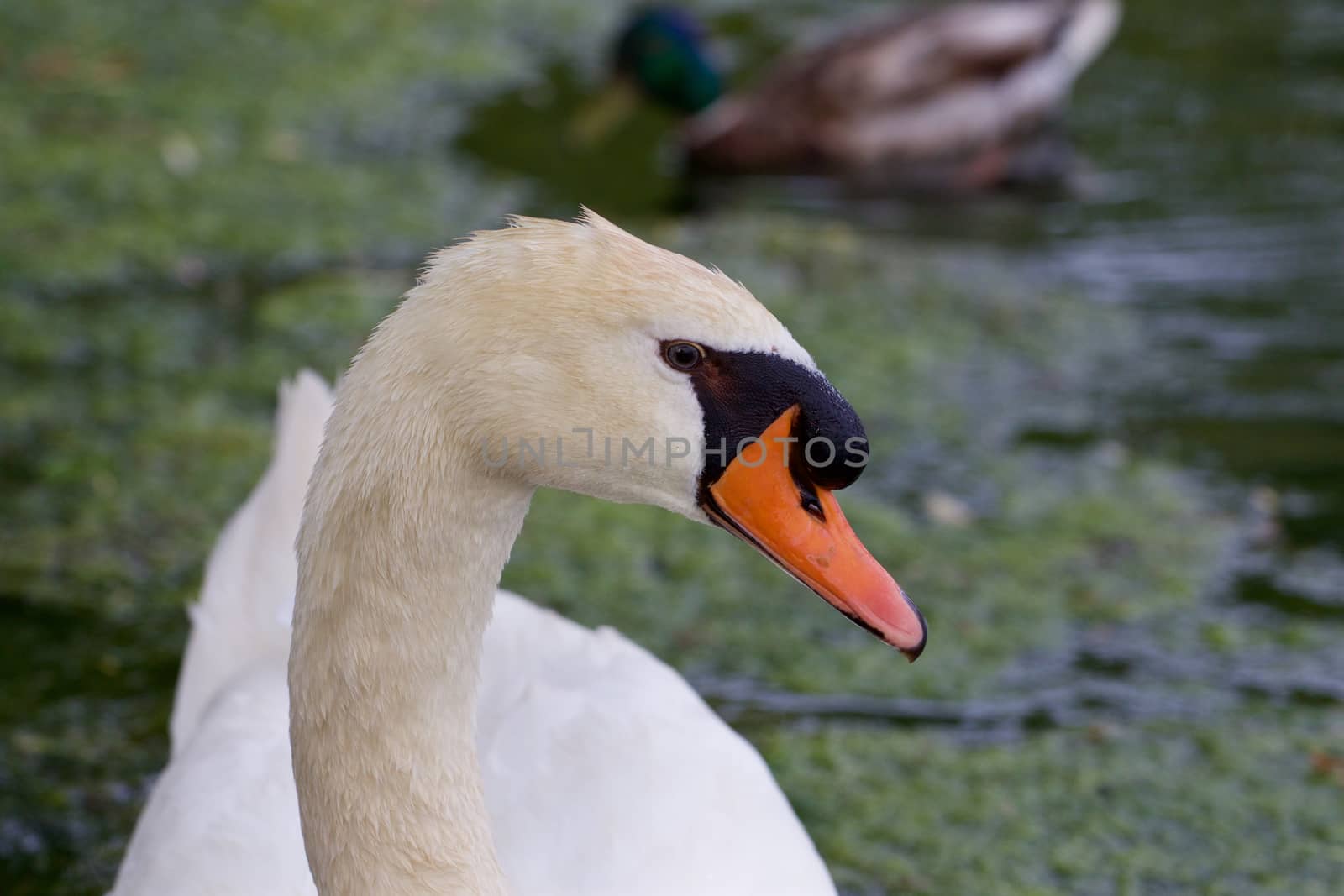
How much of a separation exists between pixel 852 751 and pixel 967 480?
127 cm

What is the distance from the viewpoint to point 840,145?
22.3ft

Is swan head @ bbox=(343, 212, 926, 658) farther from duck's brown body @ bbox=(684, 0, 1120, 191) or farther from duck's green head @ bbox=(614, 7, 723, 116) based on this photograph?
duck's green head @ bbox=(614, 7, 723, 116)

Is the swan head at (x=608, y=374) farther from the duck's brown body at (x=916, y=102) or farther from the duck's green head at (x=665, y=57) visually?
the duck's green head at (x=665, y=57)

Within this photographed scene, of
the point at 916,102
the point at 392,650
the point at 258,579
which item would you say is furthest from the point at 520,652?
the point at 916,102

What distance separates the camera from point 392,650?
174cm

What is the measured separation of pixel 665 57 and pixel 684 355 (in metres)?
5.41

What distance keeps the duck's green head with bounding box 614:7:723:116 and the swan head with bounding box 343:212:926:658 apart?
17.3 feet

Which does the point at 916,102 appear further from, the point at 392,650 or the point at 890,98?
the point at 392,650

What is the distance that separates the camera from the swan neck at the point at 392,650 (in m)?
1.69

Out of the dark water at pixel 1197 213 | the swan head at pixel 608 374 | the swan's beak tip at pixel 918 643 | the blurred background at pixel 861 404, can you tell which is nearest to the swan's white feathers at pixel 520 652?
the swan head at pixel 608 374

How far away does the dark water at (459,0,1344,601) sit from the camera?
4.54 metres

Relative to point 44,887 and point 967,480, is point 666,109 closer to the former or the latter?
point 967,480

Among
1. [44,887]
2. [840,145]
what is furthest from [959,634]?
[840,145]

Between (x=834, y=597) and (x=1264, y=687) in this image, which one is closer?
(x=834, y=597)
